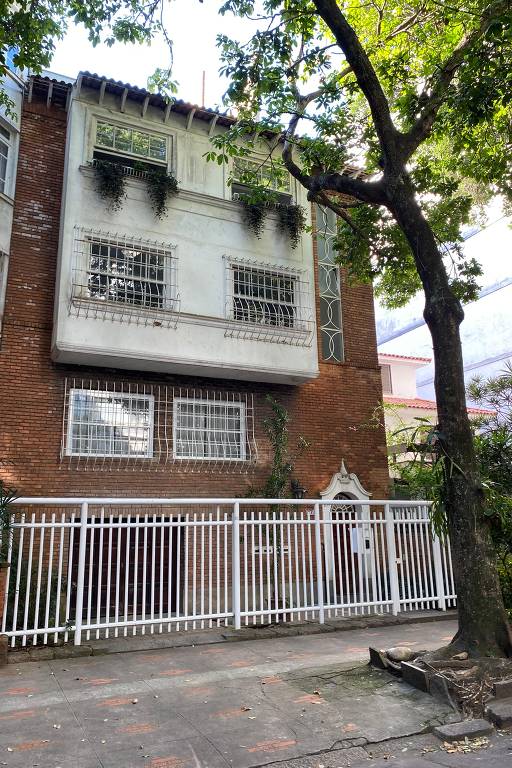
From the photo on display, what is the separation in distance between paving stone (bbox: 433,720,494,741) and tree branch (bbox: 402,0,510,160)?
6205 mm

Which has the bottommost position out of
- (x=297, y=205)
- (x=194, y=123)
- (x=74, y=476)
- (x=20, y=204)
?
(x=74, y=476)

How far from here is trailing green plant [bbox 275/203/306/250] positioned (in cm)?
1334

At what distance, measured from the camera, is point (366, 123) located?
1106cm

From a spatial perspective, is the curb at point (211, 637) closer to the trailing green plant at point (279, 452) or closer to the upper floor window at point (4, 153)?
the trailing green plant at point (279, 452)

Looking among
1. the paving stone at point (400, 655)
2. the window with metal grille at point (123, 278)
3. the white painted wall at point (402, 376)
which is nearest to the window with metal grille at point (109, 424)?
the window with metal grille at point (123, 278)

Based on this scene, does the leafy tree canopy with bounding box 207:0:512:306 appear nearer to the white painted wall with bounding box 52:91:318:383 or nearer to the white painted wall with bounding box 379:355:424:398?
the white painted wall with bounding box 52:91:318:383

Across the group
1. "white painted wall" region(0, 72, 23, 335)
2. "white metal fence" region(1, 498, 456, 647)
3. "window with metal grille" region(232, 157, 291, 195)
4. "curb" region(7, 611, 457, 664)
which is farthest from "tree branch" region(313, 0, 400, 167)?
"white painted wall" region(0, 72, 23, 335)

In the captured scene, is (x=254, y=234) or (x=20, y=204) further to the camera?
(x=254, y=234)

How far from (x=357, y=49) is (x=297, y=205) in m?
6.27

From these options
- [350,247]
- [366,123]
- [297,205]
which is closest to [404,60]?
[366,123]

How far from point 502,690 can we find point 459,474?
2075 millimetres

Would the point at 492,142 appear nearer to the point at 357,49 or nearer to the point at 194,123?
the point at 357,49

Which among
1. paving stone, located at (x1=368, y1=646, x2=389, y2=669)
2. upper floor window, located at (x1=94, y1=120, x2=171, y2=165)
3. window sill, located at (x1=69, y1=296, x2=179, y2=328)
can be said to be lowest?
paving stone, located at (x1=368, y1=646, x2=389, y2=669)

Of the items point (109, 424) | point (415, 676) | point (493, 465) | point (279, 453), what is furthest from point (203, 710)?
point (279, 453)
